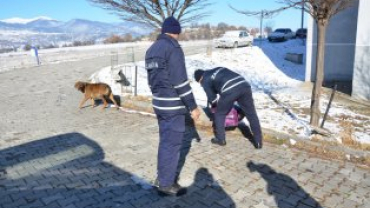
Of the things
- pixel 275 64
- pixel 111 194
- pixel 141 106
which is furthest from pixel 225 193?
pixel 275 64

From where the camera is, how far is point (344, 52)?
12.4 m

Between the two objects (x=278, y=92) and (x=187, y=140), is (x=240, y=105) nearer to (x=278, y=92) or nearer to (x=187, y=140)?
(x=187, y=140)

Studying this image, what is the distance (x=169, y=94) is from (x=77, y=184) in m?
1.75

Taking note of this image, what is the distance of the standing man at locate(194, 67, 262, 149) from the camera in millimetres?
5109

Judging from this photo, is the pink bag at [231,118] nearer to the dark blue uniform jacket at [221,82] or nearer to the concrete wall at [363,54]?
the dark blue uniform jacket at [221,82]

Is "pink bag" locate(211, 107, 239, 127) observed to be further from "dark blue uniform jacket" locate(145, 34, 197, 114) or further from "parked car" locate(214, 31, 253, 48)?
"parked car" locate(214, 31, 253, 48)

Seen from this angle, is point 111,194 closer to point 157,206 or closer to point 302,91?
point 157,206

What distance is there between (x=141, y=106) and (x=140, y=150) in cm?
337

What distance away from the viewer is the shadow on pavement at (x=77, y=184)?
371cm

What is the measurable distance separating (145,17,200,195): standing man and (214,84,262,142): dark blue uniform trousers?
1.53m

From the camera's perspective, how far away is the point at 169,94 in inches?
145

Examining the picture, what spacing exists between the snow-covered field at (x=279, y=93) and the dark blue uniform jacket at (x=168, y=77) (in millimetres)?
3034

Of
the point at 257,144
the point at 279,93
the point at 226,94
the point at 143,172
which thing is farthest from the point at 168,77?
the point at 279,93

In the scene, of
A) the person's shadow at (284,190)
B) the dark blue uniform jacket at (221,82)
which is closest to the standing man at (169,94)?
the person's shadow at (284,190)
